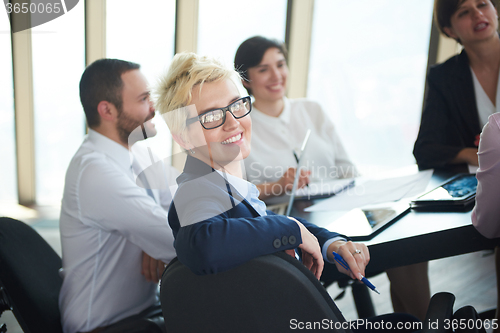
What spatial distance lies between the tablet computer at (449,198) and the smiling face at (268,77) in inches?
44.6

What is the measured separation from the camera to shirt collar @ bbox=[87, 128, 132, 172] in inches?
56.9

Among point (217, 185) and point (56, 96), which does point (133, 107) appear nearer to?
point (217, 185)

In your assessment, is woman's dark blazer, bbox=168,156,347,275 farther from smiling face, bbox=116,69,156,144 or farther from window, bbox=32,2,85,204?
window, bbox=32,2,85,204

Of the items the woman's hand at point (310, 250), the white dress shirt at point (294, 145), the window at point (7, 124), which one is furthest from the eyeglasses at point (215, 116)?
the window at point (7, 124)

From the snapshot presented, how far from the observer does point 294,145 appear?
2207mm

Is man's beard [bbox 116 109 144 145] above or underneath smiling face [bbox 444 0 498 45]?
underneath

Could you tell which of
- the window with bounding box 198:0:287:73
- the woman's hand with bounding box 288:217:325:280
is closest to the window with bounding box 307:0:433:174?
the window with bounding box 198:0:287:73

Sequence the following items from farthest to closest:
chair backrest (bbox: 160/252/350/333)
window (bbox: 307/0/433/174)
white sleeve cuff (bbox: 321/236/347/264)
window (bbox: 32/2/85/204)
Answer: window (bbox: 307/0/433/174) < window (bbox: 32/2/85/204) < white sleeve cuff (bbox: 321/236/347/264) < chair backrest (bbox: 160/252/350/333)

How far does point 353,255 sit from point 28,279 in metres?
0.94

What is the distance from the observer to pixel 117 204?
50.2 inches

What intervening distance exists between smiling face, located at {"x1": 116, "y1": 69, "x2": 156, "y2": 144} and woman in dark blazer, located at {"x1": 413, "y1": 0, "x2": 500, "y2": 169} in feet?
4.31

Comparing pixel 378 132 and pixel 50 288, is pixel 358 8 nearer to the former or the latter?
pixel 378 132

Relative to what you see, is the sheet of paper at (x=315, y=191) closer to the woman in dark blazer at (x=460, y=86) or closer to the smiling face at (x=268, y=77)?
the woman in dark blazer at (x=460, y=86)

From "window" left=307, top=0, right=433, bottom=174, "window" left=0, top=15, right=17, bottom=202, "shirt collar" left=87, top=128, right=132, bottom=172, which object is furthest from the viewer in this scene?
"window" left=307, top=0, right=433, bottom=174
